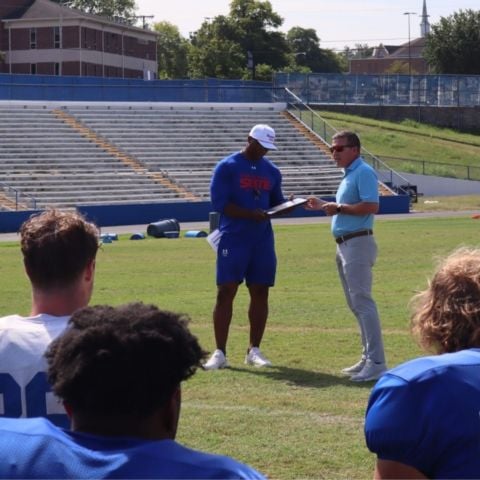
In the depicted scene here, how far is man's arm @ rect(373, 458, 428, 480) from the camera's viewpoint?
3.41m

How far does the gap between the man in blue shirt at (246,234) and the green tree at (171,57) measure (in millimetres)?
116700

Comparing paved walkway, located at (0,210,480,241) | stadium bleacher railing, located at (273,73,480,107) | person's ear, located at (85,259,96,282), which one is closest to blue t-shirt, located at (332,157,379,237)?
person's ear, located at (85,259,96,282)

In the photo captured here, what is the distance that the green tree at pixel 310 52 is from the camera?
140 m

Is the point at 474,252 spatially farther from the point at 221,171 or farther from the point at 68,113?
the point at 68,113

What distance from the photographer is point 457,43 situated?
92.1m

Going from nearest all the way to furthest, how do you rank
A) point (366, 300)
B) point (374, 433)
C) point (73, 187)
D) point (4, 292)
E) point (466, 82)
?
point (374, 433)
point (366, 300)
point (4, 292)
point (73, 187)
point (466, 82)

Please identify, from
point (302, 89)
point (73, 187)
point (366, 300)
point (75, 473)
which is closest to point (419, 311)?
point (75, 473)

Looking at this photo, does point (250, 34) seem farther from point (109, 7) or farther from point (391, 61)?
point (391, 61)

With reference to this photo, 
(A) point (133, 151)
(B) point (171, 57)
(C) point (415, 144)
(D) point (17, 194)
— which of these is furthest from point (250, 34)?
(D) point (17, 194)

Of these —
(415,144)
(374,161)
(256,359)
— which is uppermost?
(256,359)

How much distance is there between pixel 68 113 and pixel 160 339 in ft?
165

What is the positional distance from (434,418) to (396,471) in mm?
217

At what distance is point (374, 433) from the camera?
3441mm

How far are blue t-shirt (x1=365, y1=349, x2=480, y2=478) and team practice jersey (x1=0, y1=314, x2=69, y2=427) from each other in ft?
3.91
